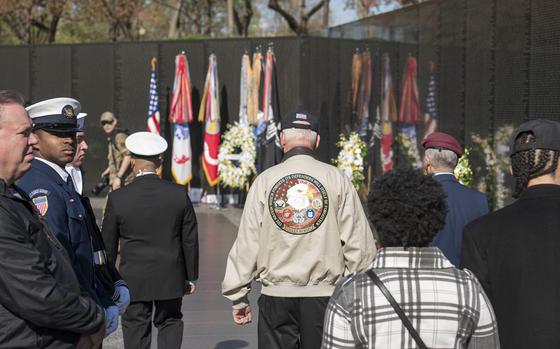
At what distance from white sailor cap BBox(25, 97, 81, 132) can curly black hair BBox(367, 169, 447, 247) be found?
2.11 m

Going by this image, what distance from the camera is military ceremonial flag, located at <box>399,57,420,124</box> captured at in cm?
1434

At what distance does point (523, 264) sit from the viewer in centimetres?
399

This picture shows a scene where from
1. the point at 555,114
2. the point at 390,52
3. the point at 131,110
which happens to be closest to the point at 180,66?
the point at 131,110

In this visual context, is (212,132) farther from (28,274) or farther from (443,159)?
Answer: (28,274)

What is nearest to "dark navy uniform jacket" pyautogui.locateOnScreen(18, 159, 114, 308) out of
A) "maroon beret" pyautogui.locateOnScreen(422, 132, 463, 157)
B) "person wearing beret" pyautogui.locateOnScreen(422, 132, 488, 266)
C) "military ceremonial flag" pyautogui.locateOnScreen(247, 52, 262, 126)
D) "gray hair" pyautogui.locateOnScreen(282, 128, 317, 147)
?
"gray hair" pyautogui.locateOnScreen(282, 128, 317, 147)

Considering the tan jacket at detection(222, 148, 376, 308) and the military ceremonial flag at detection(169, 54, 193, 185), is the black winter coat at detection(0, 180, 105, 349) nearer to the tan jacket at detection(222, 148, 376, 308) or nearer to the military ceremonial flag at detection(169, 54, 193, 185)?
the tan jacket at detection(222, 148, 376, 308)

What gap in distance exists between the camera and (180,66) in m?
20.9

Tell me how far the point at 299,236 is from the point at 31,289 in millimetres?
2260

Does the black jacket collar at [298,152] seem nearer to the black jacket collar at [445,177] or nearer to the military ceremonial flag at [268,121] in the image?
the black jacket collar at [445,177]

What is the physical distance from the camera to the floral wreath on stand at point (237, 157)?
743 inches

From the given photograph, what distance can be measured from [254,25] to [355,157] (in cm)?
5023

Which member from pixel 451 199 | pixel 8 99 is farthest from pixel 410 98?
pixel 8 99

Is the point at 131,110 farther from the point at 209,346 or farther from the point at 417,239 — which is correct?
the point at 417,239

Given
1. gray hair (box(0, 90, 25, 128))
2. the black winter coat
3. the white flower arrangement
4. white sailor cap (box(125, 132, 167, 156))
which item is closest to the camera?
the black winter coat
